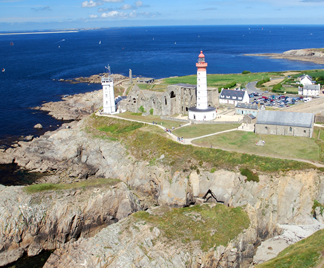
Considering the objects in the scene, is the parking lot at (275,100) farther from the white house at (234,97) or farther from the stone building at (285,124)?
the stone building at (285,124)

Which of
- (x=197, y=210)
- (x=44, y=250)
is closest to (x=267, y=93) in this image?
(x=197, y=210)

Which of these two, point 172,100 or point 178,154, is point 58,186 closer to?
point 178,154

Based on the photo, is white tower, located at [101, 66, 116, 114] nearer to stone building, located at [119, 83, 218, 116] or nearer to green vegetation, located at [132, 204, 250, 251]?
stone building, located at [119, 83, 218, 116]

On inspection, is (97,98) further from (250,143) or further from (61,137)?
(250,143)

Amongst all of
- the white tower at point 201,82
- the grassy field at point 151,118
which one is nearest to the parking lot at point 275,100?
the white tower at point 201,82

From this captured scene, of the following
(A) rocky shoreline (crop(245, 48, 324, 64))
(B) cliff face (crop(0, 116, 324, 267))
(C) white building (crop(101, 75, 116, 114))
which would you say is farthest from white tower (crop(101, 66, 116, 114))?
(A) rocky shoreline (crop(245, 48, 324, 64))

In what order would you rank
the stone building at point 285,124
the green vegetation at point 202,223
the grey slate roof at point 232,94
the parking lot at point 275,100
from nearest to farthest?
the green vegetation at point 202,223 → the stone building at point 285,124 → the parking lot at point 275,100 → the grey slate roof at point 232,94

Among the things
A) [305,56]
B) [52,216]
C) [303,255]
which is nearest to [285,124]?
[303,255]
